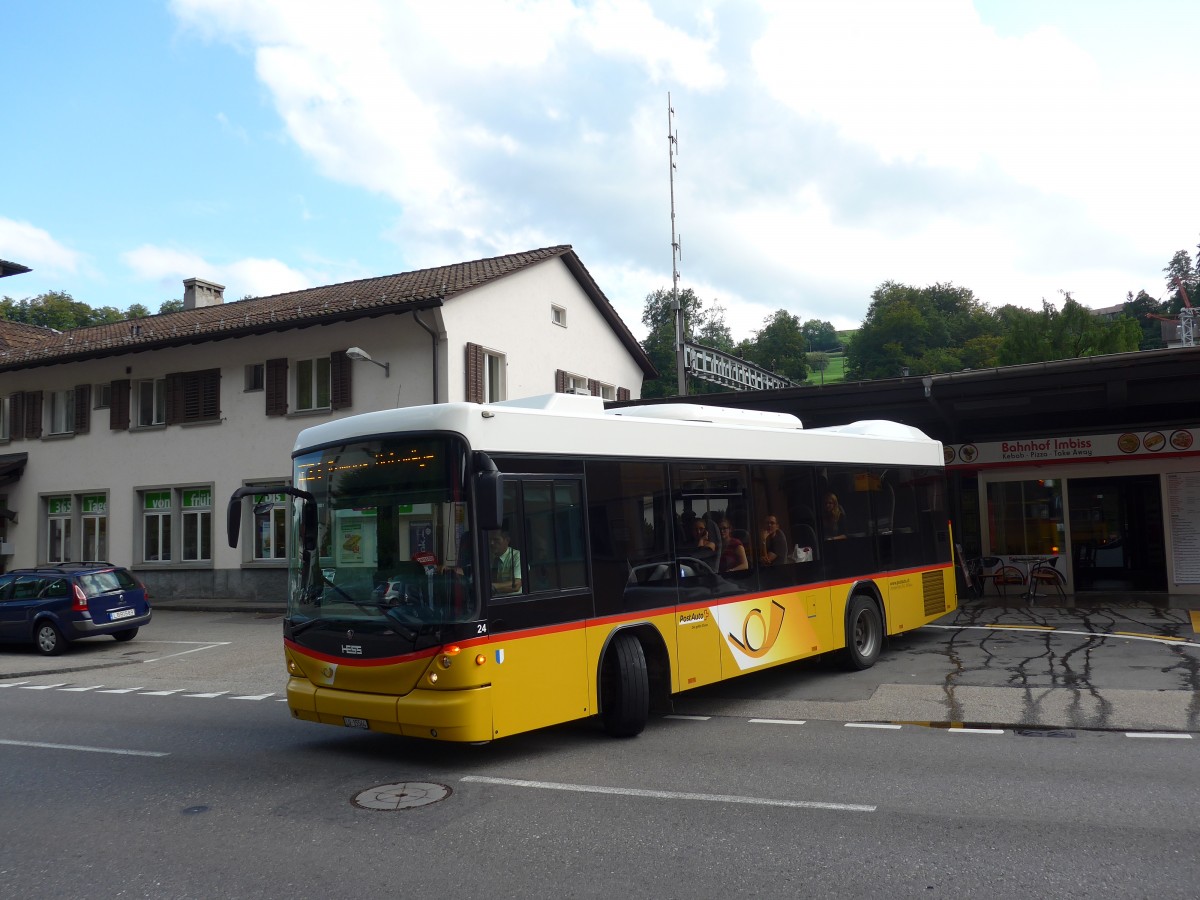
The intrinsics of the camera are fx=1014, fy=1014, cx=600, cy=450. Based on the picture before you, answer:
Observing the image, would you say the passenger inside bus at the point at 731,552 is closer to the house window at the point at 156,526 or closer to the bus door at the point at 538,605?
the bus door at the point at 538,605

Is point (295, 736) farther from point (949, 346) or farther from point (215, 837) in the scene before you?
point (949, 346)

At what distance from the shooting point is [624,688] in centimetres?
827

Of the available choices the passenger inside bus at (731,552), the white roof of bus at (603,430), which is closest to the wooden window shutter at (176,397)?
the white roof of bus at (603,430)

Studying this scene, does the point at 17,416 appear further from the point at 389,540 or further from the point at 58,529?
the point at 389,540

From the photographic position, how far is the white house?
2436 cm

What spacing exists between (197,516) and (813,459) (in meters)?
20.6

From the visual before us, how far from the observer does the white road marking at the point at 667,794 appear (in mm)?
6195

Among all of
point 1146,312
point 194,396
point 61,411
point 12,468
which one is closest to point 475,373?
point 194,396

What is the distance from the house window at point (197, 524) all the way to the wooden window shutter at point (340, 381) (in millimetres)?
4996

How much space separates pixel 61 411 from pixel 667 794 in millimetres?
28587

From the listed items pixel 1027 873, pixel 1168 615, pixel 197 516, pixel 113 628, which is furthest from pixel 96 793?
pixel 197 516

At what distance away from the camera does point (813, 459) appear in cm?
1130

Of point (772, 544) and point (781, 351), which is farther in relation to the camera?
point (781, 351)

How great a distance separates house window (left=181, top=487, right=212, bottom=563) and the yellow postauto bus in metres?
19.9
